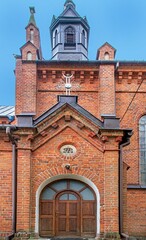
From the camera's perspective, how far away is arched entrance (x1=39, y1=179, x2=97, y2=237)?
15789 mm

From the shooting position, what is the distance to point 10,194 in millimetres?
15781

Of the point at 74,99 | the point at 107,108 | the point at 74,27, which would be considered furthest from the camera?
the point at 74,27

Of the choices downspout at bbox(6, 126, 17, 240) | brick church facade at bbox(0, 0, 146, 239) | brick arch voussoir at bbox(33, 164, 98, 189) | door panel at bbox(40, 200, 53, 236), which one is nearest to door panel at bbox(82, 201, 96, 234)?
brick church facade at bbox(0, 0, 146, 239)

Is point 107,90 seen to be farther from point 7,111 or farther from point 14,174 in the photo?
point 14,174

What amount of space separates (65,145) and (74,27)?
45.9 ft

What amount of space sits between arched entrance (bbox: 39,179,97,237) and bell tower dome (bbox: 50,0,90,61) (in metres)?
12.2

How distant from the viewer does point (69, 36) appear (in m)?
28.2

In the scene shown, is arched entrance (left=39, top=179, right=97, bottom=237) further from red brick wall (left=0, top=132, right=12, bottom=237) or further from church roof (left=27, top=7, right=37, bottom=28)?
church roof (left=27, top=7, right=37, bottom=28)

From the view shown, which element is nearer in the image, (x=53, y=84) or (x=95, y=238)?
(x=95, y=238)

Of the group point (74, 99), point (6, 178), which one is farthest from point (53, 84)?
point (6, 178)

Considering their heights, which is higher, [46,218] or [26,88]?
[26,88]

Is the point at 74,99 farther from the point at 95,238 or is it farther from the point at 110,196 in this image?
the point at 95,238

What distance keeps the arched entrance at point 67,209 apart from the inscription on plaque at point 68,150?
39.5 inches

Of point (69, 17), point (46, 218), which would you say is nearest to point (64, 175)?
point (46, 218)
